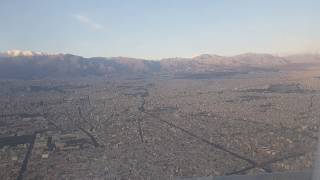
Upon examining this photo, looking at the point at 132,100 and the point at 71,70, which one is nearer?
the point at 132,100

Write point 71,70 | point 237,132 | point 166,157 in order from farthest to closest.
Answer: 1. point 71,70
2. point 237,132
3. point 166,157

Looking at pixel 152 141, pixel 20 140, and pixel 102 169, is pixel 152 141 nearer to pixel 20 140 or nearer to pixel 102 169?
pixel 102 169

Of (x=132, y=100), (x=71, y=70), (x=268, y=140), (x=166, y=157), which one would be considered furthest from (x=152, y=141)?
(x=71, y=70)

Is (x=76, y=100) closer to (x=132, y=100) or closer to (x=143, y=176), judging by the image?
(x=132, y=100)

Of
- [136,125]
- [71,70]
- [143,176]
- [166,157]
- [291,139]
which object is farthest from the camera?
[71,70]

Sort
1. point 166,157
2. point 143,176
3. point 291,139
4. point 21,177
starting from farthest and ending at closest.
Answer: point 291,139 → point 166,157 → point 21,177 → point 143,176

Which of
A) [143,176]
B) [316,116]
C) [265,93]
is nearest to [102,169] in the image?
[143,176]
